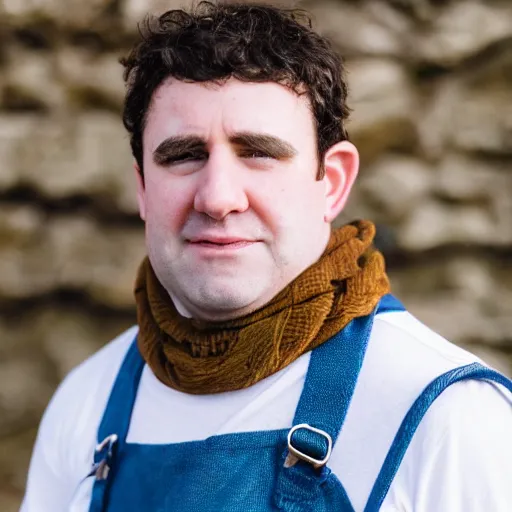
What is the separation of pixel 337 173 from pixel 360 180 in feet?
4.24

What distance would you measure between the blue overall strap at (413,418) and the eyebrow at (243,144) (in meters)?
0.40

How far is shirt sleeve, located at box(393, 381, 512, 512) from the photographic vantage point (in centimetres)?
100

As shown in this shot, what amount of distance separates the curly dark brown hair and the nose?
123 mm

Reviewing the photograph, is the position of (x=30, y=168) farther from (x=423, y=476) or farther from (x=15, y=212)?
(x=423, y=476)

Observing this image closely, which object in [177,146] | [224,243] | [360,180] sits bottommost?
[224,243]

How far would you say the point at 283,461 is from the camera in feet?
3.53

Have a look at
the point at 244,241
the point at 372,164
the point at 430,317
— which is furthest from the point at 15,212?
→ the point at 244,241

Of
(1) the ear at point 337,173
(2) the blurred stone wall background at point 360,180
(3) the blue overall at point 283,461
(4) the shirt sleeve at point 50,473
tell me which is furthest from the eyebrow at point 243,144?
(2) the blurred stone wall background at point 360,180

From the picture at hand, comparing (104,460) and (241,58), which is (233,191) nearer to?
(241,58)

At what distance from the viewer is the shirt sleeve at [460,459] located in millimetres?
1001

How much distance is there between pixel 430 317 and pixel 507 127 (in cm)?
66

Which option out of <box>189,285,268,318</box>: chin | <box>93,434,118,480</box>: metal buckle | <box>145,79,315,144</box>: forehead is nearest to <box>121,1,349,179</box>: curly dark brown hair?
<box>145,79,315,144</box>: forehead

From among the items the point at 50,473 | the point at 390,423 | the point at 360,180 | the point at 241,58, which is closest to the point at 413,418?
the point at 390,423

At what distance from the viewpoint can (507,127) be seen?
252cm
